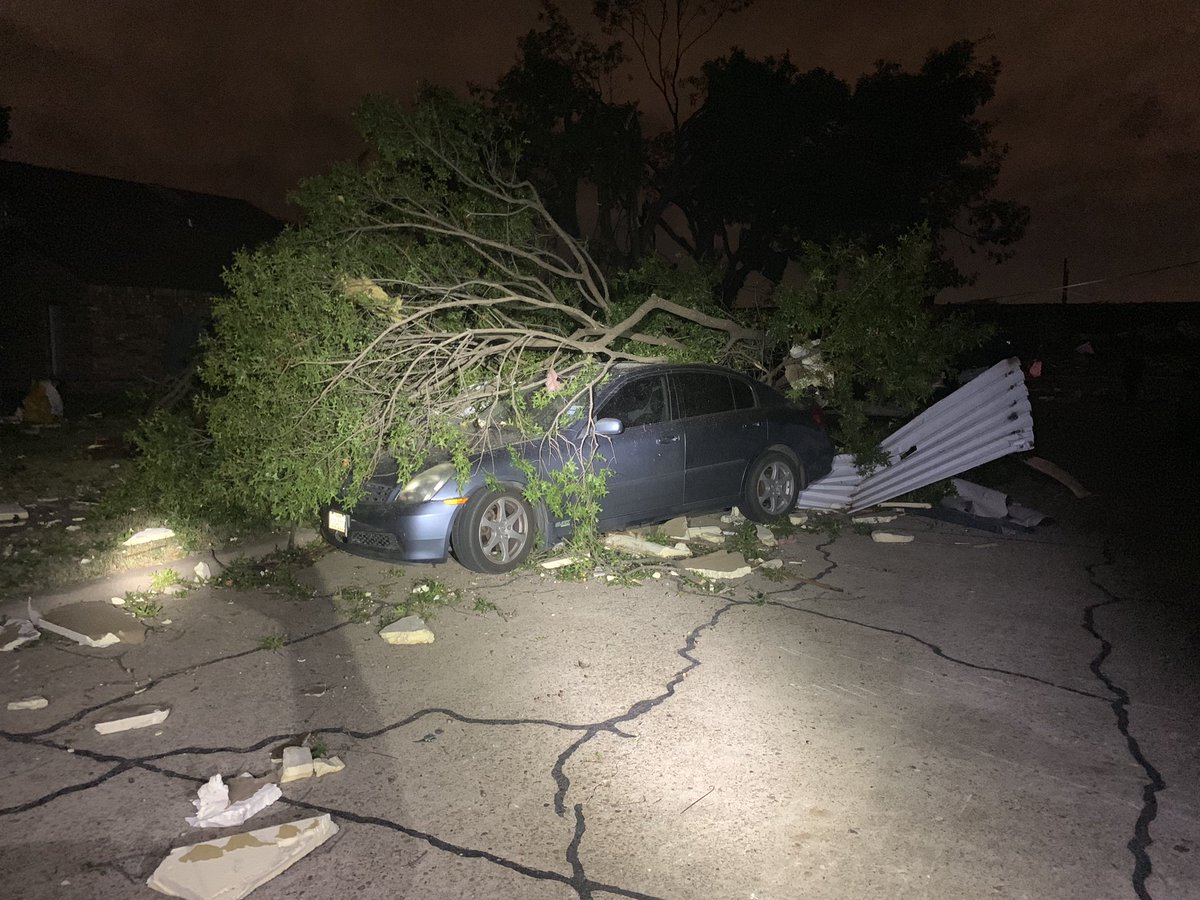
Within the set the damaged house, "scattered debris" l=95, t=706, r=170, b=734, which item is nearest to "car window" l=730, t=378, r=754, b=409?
"scattered debris" l=95, t=706, r=170, b=734

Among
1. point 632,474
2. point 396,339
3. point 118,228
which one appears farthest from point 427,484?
point 118,228

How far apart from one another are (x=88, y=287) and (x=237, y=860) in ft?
73.7

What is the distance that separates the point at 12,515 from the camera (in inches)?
334

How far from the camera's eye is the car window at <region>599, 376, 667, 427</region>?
7668 mm

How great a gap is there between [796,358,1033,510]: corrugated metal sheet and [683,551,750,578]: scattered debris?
220cm

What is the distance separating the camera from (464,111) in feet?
28.8

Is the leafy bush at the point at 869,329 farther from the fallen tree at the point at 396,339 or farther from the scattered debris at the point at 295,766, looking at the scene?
the scattered debris at the point at 295,766

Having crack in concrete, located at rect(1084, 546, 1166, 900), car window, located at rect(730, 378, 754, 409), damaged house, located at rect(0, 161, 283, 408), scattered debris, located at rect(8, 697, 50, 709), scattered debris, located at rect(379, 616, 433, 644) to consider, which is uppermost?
damaged house, located at rect(0, 161, 283, 408)

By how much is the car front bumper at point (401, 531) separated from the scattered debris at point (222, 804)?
2.92 meters

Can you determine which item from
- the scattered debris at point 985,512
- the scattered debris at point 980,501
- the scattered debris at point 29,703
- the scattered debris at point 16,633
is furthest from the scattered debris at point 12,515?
the scattered debris at point 980,501

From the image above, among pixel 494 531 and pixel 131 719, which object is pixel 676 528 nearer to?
pixel 494 531

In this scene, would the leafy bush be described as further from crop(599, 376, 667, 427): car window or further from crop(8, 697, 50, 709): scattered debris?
crop(8, 697, 50, 709): scattered debris

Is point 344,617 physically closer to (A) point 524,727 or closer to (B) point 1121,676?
(A) point 524,727

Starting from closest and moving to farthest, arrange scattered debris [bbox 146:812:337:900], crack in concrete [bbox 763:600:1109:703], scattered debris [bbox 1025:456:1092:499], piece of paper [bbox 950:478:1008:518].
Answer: scattered debris [bbox 146:812:337:900] < crack in concrete [bbox 763:600:1109:703] < piece of paper [bbox 950:478:1008:518] < scattered debris [bbox 1025:456:1092:499]
